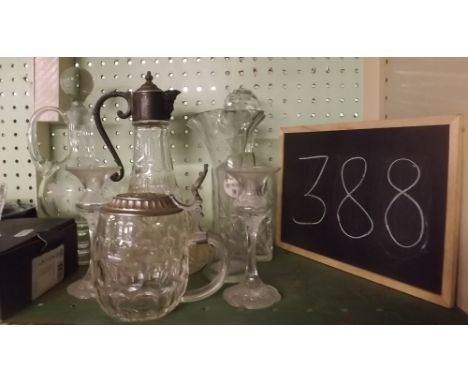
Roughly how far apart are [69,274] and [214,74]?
0.53 meters

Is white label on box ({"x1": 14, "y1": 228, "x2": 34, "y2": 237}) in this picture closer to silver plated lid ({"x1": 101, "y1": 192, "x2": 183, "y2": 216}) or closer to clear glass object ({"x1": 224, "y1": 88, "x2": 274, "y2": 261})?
silver plated lid ({"x1": 101, "y1": 192, "x2": 183, "y2": 216})

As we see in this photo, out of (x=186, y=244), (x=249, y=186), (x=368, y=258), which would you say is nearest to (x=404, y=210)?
(x=368, y=258)

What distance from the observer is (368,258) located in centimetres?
70

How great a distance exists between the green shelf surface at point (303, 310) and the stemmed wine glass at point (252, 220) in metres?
0.02

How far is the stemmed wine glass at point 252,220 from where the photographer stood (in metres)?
0.62

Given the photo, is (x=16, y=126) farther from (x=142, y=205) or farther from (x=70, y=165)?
(x=142, y=205)

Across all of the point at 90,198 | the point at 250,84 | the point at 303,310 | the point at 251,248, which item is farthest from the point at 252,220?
the point at 250,84

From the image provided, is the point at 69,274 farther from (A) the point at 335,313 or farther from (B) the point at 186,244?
(A) the point at 335,313

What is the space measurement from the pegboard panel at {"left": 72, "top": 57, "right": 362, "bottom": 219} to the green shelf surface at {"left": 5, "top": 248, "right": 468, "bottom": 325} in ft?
1.32

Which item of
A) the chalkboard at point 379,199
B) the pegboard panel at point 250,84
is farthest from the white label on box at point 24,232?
the chalkboard at point 379,199

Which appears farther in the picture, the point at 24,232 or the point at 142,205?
the point at 24,232

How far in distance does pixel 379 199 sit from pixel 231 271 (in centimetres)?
30

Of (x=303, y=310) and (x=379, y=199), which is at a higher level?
(x=379, y=199)

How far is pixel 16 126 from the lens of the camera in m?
0.91
